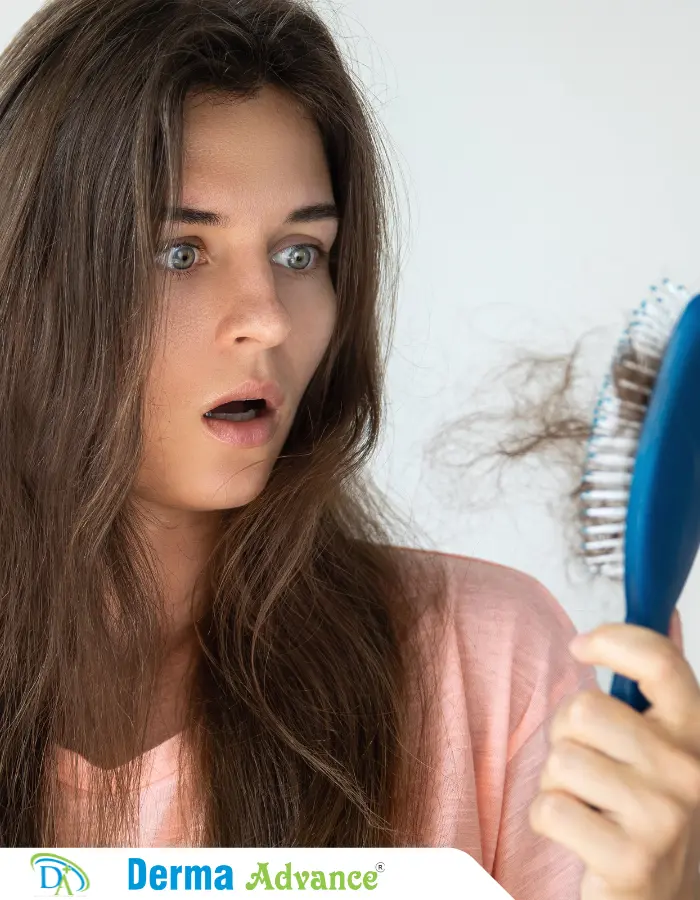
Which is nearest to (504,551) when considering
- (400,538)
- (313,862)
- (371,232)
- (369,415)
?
(400,538)

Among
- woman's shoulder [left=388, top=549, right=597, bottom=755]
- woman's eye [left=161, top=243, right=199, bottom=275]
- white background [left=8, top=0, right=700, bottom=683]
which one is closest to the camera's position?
woman's eye [left=161, top=243, right=199, bottom=275]

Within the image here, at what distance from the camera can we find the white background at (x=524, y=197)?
4.61ft

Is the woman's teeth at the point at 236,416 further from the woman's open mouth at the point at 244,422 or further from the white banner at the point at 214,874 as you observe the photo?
the white banner at the point at 214,874

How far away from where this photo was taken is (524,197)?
1.43 m

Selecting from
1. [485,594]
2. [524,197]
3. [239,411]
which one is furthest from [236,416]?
[524,197]

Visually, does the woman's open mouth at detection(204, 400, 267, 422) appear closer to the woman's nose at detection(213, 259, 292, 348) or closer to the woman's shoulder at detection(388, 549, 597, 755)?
the woman's nose at detection(213, 259, 292, 348)

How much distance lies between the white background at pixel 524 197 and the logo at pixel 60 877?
2.21 ft

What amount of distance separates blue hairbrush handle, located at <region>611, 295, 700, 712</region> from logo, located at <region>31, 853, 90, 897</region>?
40cm

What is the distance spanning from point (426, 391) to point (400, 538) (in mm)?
266

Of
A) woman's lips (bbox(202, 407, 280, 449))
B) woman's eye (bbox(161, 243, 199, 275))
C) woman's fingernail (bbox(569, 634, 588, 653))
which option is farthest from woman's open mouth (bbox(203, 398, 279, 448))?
woman's fingernail (bbox(569, 634, 588, 653))

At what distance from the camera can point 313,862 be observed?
83 centimetres

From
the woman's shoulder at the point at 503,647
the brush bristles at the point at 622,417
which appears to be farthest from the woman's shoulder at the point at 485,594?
the brush bristles at the point at 622,417

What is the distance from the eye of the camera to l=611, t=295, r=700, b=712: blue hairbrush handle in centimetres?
72

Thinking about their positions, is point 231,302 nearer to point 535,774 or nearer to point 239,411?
point 239,411
